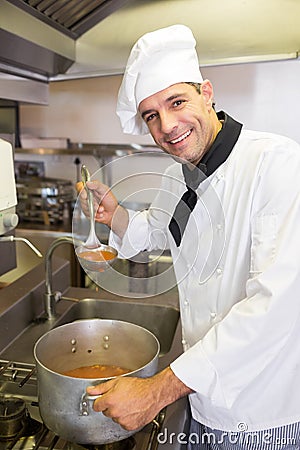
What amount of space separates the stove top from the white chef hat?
0.61m

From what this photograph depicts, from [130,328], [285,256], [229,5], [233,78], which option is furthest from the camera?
[233,78]

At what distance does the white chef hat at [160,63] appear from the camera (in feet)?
2.70

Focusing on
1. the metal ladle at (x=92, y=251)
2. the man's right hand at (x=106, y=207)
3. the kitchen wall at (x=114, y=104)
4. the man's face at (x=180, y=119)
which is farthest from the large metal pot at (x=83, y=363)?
the kitchen wall at (x=114, y=104)

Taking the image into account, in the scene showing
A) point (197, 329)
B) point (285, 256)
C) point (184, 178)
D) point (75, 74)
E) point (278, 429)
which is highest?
point (75, 74)

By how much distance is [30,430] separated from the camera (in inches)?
31.3

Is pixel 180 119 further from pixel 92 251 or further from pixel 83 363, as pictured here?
pixel 83 363

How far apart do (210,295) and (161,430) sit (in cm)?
27

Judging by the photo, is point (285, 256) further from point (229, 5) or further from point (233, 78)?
point (233, 78)

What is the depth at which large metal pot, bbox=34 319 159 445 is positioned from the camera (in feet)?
2.11

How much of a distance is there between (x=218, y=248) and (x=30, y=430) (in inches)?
19.0

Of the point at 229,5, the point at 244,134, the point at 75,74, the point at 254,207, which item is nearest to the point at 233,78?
the point at 229,5

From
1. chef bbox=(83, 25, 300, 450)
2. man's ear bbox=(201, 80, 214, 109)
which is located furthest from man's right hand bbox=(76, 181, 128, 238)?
man's ear bbox=(201, 80, 214, 109)

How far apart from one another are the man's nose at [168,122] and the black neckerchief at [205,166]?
0.28 feet

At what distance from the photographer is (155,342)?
0.79 meters
